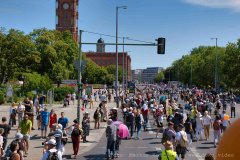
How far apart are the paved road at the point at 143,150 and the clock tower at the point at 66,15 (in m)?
120

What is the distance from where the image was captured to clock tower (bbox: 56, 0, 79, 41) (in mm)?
139625

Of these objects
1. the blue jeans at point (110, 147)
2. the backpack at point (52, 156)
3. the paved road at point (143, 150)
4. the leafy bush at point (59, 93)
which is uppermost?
the leafy bush at point (59, 93)

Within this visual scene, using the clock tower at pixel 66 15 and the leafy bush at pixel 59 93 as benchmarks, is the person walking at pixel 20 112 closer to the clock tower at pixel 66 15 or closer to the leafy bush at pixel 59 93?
the leafy bush at pixel 59 93

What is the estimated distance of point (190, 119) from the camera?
2195 cm

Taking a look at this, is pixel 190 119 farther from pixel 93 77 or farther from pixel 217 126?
pixel 93 77

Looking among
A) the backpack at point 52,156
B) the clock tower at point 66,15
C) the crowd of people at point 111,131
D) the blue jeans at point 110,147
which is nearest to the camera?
the backpack at point 52,156

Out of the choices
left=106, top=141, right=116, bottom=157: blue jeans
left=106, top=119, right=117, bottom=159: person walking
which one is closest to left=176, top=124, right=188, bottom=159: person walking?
left=106, top=119, right=117, bottom=159: person walking

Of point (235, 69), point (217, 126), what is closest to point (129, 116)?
point (217, 126)

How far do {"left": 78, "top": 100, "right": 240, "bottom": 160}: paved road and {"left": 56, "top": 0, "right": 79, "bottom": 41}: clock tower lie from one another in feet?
394

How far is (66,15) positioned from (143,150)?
412ft

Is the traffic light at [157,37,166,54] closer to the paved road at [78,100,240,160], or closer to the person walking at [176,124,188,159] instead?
the paved road at [78,100,240,160]

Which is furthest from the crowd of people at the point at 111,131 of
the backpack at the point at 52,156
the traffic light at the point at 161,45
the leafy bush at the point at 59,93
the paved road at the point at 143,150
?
the leafy bush at the point at 59,93

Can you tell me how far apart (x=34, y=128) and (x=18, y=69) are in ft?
129

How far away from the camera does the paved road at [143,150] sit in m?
16.8
